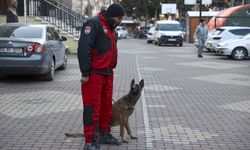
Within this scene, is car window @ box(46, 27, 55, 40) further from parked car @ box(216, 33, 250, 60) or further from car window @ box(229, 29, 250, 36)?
car window @ box(229, 29, 250, 36)

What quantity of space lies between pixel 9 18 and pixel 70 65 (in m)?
3.26

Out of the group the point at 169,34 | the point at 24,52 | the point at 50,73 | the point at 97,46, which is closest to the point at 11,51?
the point at 24,52

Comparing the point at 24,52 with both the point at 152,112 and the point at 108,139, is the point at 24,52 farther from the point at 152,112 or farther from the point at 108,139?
the point at 108,139

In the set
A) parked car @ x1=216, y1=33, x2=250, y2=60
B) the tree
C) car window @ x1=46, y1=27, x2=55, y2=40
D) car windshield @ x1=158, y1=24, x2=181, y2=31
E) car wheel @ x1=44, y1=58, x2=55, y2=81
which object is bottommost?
car wheel @ x1=44, y1=58, x2=55, y2=81

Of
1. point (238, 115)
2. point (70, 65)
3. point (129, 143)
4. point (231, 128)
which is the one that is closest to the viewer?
point (129, 143)

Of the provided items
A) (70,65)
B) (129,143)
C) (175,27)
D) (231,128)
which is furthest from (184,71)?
(175,27)

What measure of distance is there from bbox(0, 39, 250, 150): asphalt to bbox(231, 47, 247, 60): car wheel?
23.8 feet

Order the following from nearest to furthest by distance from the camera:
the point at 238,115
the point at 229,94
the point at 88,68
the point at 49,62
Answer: the point at 88,68, the point at 238,115, the point at 229,94, the point at 49,62

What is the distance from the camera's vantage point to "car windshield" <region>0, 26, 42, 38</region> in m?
12.6

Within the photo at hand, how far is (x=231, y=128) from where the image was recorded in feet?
25.3

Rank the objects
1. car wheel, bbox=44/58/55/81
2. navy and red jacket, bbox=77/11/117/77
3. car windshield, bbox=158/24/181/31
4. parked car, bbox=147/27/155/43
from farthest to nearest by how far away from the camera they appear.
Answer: parked car, bbox=147/27/155/43 < car windshield, bbox=158/24/181/31 < car wheel, bbox=44/58/55/81 < navy and red jacket, bbox=77/11/117/77

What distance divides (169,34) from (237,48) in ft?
41.6

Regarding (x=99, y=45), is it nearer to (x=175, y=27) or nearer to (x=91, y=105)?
(x=91, y=105)

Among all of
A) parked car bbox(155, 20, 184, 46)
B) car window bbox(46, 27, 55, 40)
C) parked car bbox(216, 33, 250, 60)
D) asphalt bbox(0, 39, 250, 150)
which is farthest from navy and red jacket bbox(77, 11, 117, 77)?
parked car bbox(155, 20, 184, 46)
